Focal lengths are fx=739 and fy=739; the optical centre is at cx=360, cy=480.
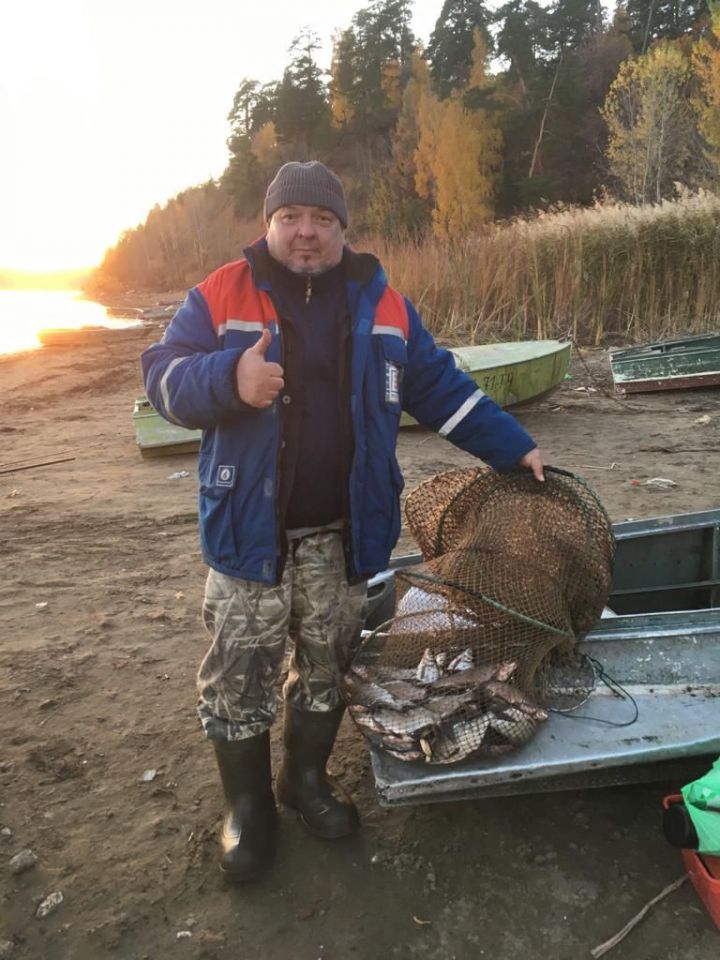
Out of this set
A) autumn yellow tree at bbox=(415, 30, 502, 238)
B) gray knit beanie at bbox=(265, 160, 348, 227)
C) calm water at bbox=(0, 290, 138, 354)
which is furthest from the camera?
autumn yellow tree at bbox=(415, 30, 502, 238)

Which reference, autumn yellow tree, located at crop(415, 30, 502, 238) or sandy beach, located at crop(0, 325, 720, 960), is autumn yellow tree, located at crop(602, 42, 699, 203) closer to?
autumn yellow tree, located at crop(415, 30, 502, 238)

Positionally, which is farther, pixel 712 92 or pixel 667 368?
pixel 712 92

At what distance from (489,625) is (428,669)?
0.26 metres

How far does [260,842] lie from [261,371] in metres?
1.57

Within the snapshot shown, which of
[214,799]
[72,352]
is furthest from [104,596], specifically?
[72,352]

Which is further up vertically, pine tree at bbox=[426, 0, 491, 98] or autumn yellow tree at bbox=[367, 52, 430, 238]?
pine tree at bbox=[426, 0, 491, 98]

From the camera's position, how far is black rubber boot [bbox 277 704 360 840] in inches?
101

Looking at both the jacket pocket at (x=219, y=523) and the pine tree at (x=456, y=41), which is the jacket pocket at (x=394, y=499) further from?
the pine tree at (x=456, y=41)

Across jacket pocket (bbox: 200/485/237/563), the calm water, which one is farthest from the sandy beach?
the calm water

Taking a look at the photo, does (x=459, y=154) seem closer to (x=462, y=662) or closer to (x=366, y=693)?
(x=462, y=662)

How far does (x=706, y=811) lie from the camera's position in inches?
81.0

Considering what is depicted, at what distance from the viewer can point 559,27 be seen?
4581 cm

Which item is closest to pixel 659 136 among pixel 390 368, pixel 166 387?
pixel 390 368

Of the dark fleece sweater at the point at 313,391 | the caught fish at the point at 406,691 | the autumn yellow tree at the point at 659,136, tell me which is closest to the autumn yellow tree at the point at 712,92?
the autumn yellow tree at the point at 659,136
